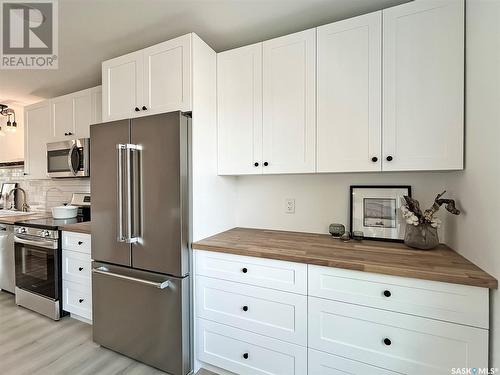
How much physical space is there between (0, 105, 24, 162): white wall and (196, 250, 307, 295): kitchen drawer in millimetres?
3856

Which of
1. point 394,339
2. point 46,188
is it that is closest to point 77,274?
point 46,188

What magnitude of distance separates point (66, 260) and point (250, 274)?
185cm

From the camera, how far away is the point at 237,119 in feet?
5.96

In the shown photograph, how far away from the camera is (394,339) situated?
3.80ft

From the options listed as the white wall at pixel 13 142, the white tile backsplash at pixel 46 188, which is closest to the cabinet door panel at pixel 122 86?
the white tile backsplash at pixel 46 188

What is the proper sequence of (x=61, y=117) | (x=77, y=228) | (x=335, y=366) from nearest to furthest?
(x=335, y=366), (x=77, y=228), (x=61, y=117)

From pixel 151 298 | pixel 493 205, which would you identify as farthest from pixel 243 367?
pixel 493 205

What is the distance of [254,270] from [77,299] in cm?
182

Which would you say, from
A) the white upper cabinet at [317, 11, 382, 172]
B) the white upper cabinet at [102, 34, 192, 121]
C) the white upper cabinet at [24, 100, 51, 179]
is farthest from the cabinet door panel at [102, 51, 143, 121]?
the white upper cabinet at [24, 100, 51, 179]

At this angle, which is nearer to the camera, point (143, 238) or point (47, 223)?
point (143, 238)

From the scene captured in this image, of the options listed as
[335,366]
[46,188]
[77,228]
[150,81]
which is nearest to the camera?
[335,366]

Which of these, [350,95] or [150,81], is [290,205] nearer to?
[350,95]

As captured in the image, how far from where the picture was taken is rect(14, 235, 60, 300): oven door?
2211 millimetres

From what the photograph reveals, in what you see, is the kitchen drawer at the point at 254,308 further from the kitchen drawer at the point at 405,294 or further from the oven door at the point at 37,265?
the oven door at the point at 37,265
